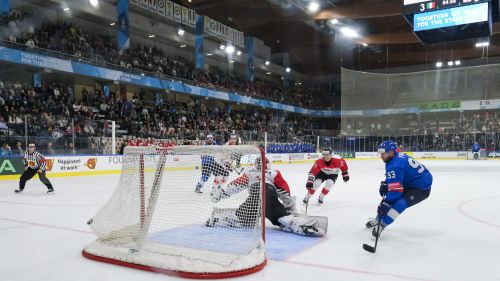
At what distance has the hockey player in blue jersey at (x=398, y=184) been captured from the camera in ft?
14.1

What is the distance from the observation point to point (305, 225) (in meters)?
4.52

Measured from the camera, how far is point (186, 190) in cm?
427

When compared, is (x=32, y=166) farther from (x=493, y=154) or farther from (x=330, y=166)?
(x=493, y=154)

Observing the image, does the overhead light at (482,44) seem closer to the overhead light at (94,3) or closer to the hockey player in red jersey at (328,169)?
the hockey player in red jersey at (328,169)

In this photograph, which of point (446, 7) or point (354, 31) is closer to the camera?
point (446, 7)

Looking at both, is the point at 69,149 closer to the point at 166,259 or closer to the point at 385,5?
the point at 166,259

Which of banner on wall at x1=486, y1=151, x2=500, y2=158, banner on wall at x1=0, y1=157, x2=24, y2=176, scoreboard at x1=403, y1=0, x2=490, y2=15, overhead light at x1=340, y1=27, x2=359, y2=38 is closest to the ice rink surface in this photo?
scoreboard at x1=403, y1=0, x2=490, y2=15

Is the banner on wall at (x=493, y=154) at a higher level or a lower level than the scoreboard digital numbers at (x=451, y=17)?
lower

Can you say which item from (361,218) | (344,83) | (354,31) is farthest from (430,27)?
(354,31)

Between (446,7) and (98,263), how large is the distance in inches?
358

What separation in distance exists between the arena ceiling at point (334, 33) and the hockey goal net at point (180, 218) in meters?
10.2

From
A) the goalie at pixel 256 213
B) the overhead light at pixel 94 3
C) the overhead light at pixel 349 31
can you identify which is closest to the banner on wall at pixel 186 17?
the overhead light at pixel 94 3

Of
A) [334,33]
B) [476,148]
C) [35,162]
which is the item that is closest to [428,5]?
[35,162]

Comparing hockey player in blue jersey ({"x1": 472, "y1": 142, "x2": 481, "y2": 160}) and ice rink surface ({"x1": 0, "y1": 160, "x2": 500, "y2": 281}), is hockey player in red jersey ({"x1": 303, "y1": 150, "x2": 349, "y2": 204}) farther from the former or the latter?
hockey player in blue jersey ({"x1": 472, "y1": 142, "x2": 481, "y2": 160})
